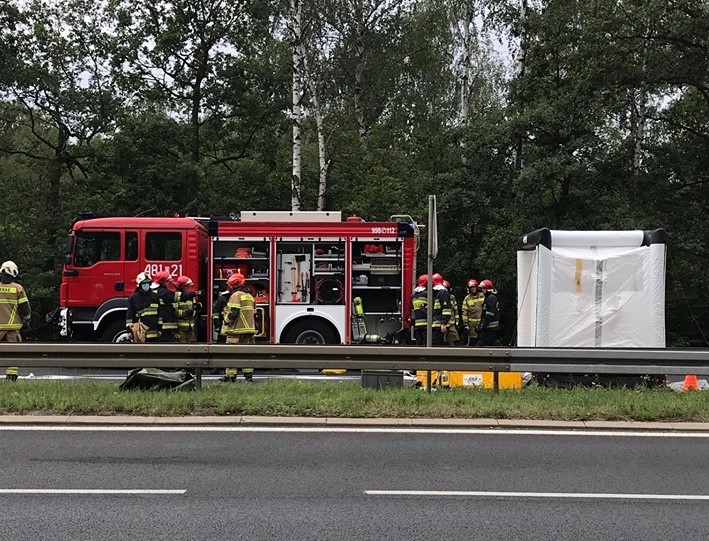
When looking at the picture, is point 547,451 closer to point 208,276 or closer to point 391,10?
point 208,276

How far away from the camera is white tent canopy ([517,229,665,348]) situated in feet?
39.3

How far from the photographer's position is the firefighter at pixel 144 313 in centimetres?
1223

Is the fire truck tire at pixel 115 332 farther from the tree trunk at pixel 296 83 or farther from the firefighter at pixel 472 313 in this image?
the tree trunk at pixel 296 83

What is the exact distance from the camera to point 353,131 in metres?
29.5

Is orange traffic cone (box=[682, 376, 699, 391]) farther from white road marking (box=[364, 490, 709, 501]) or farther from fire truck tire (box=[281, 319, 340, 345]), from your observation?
fire truck tire (box=[281, 319, 340, 345])

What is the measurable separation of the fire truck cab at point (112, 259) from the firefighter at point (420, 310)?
4.27 m

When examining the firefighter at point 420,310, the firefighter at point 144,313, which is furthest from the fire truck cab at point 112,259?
the firefighter at point 420,310

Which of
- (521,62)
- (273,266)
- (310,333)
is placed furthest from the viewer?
(521,62)

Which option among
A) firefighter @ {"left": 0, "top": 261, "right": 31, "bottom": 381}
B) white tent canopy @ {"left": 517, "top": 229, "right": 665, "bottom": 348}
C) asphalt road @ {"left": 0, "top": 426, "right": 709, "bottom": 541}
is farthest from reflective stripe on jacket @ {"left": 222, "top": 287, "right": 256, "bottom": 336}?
white tent canopy @ {"left": 517, "top": 229, "right": 665, "bottom": 348}

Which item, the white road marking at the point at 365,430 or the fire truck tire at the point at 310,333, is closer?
the white road marking at the point at 365,430

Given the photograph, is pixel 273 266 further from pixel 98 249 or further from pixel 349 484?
pixel 349 484

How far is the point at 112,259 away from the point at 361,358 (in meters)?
7.16

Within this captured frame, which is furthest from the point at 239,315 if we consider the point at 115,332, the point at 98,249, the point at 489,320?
the point at 489,320

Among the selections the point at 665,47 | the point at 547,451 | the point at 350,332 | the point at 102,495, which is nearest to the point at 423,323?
the point at 350,332
